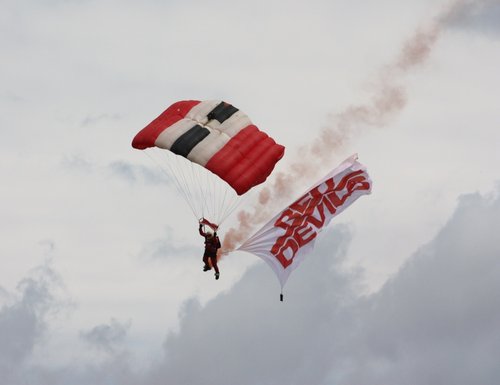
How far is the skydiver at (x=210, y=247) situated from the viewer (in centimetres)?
5103

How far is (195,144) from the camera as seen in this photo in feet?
164

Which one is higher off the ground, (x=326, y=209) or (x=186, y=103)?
(x=186, y=103)

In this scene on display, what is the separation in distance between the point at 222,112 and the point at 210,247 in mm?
6036

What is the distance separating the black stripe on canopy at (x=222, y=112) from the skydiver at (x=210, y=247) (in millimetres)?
4927

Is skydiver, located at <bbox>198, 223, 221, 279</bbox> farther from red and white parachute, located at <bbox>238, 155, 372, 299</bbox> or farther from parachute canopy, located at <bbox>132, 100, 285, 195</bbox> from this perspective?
parachute canopy, located at <bbox>132, 100, 285, 195</bbox>

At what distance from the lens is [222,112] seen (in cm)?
5209

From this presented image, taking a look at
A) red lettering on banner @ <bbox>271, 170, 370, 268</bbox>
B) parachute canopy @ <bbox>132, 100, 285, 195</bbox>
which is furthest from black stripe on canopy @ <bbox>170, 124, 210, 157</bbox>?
red lettering on banner @ <bbox>271, 170, 370, 268</bbox>

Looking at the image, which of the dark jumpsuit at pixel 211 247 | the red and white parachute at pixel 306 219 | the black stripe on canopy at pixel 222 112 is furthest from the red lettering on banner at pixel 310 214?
the black stripe on canopy at pixel 222 112

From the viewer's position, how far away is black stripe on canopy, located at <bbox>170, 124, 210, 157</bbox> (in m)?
49.8

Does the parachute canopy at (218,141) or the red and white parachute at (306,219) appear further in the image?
the red and white parachute at (306,219)

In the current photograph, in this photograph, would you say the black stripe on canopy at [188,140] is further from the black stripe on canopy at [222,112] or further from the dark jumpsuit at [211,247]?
the dark jumpsuit at [211,247]

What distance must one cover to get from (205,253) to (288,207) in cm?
451

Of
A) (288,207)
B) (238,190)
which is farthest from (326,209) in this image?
(238,190)

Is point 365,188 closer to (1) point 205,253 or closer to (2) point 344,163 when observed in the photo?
(2) point 344,163
